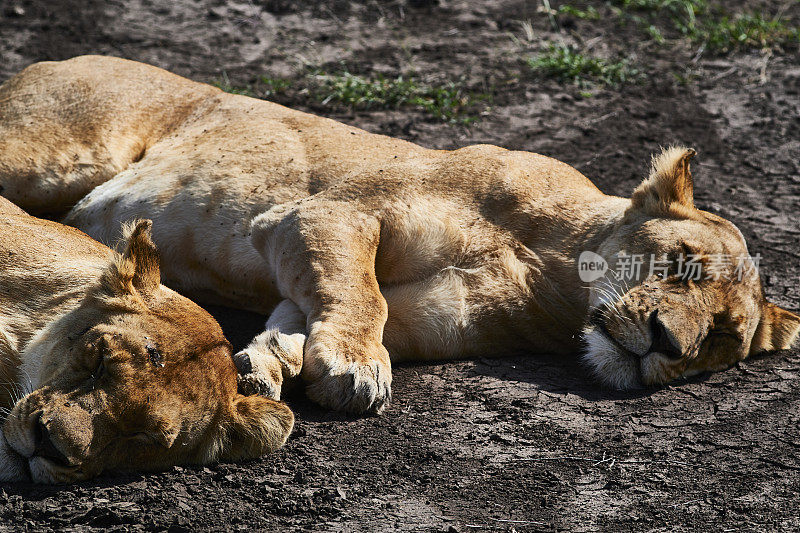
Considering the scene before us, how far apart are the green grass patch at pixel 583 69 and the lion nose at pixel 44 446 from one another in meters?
5.74

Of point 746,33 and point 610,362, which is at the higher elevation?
point 746,33

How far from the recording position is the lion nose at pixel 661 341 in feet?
13.8

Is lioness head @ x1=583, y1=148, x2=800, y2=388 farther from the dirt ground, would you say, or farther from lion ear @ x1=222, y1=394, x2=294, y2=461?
lion ear @ x1=222, y1=394, x2=294, y2=461

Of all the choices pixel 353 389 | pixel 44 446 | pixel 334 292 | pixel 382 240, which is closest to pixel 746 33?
pixel 382 240

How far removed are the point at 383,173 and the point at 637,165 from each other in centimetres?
264

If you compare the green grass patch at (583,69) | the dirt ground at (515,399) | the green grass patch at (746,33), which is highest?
the green grass patch at (746,33)

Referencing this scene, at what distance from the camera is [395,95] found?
726cm

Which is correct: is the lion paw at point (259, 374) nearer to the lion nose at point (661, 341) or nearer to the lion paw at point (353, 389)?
the lion paw at point (353, 389)

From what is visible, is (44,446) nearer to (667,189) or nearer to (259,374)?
(259,374)

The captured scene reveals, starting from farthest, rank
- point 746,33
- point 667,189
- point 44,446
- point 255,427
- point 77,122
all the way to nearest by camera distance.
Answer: point 746,33, point 77,122, point 667,189, point 255,427, point 44,446

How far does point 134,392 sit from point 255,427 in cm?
54

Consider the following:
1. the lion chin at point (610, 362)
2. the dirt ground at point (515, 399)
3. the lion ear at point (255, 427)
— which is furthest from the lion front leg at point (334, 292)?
the lion chin at point (610, 362)

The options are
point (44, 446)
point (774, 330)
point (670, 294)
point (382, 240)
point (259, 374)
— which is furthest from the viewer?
point (774, 330)

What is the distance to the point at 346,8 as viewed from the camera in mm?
8688
